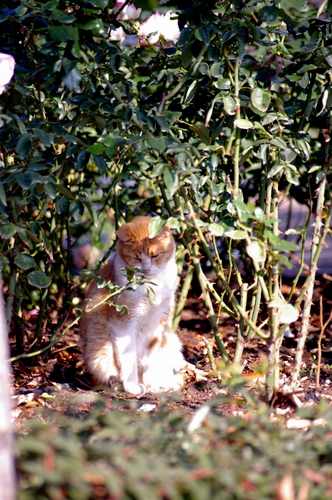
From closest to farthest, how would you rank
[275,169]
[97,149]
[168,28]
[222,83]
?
[97,149] → [222,83] → [275,169] → [168,28]

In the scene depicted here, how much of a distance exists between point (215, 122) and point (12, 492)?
2.01 metres

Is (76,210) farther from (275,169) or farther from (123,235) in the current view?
(275,169)

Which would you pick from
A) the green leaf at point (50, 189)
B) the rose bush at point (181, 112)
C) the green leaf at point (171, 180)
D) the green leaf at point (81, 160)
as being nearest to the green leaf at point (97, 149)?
the rose bush at point (181, 112)

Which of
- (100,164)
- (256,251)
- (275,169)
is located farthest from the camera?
(275,169)

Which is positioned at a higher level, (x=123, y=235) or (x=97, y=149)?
(x=97, y=149)

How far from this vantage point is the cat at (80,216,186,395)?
3398 mm

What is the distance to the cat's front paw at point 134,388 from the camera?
3318mm

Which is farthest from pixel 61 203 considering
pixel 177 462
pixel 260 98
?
pixel 177 462

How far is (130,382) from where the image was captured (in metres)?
3.38

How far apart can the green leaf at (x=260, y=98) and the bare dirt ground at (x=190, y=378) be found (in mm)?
1075

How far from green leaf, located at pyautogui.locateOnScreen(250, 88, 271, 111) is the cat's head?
0.98 meters

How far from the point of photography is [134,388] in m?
3.34

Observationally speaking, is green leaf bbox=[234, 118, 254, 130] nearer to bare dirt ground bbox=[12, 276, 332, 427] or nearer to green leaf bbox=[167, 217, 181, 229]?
green leaf bbox=[167, 217, 181, 229]

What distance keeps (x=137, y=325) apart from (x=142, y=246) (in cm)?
44
